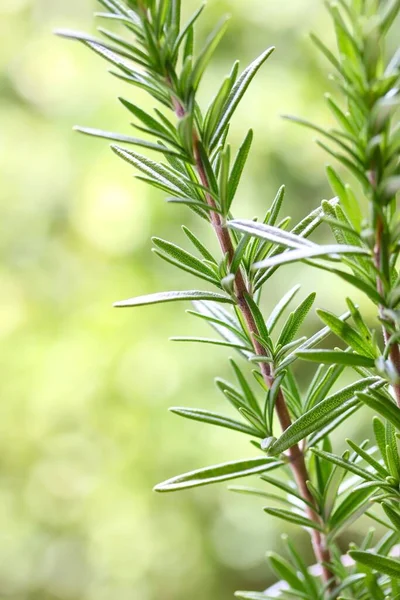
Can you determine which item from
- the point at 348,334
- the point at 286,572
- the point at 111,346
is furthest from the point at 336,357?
the point at 111,346

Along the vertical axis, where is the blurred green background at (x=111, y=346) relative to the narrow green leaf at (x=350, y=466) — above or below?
below

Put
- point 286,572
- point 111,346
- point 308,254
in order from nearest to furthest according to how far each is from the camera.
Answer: point 308,254
point 286,572
point 111,346

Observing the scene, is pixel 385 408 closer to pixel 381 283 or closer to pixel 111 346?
pixel 381 283

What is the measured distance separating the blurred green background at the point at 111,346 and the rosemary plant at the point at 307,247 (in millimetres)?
960

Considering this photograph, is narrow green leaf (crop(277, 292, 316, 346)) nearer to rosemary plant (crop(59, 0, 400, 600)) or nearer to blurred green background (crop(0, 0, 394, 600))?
rosemary plant (crop(59, 0, 400, 600))

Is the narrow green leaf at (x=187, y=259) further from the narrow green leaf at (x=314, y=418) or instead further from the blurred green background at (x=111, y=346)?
the blurred green background at (x=111, y=346)

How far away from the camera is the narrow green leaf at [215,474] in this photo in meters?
0.24

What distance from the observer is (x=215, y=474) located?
0.78ft

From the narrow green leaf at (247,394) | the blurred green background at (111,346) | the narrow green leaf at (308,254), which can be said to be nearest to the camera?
the narrow green leaf at (308,254)

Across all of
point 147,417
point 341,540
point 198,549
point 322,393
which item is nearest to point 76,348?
point 147,417

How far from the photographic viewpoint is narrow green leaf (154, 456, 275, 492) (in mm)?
236

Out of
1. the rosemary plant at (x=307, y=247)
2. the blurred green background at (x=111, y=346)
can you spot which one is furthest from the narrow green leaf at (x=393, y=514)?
the blurred green background at (x=111, y=346)

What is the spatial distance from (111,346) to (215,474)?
3.43 ft

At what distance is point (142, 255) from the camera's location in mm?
1385
